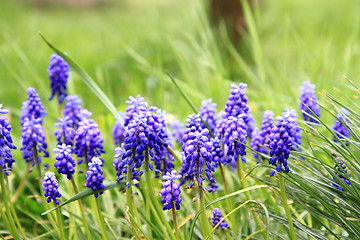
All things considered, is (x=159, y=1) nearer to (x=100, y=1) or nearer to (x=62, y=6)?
(x=100, y=1)

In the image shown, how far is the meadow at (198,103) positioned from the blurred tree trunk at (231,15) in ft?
0.76

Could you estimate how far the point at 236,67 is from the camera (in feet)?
27.5

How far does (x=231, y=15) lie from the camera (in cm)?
883

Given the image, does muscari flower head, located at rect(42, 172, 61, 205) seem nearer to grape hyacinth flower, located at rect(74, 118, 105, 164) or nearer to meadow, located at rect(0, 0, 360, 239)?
meadow, located at rect(0, 0, 360, 239)

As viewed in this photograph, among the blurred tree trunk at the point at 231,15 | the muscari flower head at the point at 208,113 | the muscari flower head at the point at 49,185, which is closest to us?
the muscari flower head at the point at 49,185

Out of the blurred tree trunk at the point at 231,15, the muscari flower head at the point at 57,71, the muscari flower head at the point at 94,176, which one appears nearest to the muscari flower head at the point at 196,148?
the muscari flower head at the point at 94,176

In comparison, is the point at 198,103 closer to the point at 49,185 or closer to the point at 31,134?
the point at 31,134

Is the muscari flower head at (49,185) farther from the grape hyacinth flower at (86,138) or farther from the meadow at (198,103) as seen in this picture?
the grape hyacinth flower at (86,138)

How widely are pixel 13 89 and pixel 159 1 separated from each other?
13.1 m

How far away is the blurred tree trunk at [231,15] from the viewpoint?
8750 mm

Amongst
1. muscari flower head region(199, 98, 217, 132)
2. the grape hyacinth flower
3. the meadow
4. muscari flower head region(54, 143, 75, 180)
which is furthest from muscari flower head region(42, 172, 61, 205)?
muscari flower head region(199, 98, 217, 132)

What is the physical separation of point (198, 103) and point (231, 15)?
4295mm

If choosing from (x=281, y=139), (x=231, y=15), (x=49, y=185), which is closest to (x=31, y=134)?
(x=49, y=185)

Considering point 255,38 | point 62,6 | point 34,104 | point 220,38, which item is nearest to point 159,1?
point 62,6
